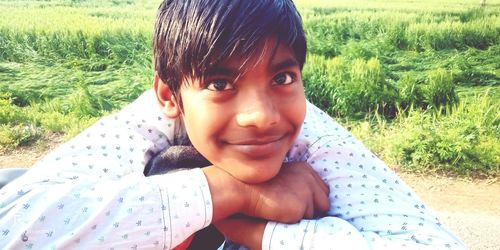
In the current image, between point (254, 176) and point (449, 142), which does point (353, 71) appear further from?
point (254, 176)

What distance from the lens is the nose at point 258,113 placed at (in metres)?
0.89

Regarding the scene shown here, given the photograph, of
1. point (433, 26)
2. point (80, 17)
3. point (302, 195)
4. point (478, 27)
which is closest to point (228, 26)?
point (302, 195)

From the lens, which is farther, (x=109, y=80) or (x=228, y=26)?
(x=109, y=80)

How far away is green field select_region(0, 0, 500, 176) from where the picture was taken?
4.05 metres

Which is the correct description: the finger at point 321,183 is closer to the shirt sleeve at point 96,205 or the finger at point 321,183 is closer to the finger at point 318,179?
the finger at point 318,179

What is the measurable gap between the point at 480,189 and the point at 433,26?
10.4 ft

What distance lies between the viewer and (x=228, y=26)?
3.15 feet

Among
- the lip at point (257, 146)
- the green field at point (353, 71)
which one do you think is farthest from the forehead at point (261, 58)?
the green field at point (353, 71)

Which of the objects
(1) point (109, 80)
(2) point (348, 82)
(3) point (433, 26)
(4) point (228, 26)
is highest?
(4) point (228, 26)

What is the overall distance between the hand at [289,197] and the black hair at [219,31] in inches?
9.6

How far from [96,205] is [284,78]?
16.4 inches

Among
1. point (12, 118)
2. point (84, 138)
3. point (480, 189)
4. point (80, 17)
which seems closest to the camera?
point (84, 138)

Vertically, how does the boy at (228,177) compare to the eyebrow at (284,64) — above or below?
below

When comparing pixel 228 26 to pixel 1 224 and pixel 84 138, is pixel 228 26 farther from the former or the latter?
pixel 1 224
